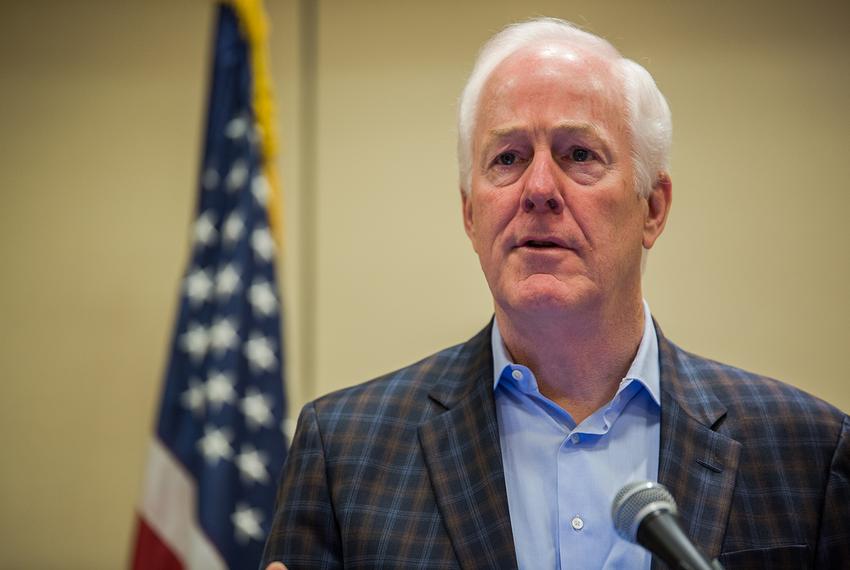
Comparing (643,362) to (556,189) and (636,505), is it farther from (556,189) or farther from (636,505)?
(636,505)

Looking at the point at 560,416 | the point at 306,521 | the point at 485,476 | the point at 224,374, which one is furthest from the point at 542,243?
the point at 224,374

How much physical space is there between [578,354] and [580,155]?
377mm

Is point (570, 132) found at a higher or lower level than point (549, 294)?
higher

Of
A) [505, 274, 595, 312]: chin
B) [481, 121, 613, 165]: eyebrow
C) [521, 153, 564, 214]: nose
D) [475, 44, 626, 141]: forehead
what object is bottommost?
[505, 274, 595, 312]: chin

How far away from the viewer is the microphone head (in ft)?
3.53

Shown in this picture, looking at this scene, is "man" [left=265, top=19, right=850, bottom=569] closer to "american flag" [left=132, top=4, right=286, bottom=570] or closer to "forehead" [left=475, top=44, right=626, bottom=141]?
"forehead" [left=475, top=44, right=626, bottom=141]

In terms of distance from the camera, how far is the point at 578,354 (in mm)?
1709

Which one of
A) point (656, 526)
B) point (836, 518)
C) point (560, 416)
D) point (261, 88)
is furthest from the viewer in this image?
point (261, 88)

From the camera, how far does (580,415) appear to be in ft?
5.59

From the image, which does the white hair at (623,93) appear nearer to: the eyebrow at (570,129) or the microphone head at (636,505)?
the eyebrow at (570,129)

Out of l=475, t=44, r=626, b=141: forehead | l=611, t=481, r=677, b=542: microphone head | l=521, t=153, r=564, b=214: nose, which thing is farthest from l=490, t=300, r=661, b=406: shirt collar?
l=611, t=481, r=677, b=542: microphone head

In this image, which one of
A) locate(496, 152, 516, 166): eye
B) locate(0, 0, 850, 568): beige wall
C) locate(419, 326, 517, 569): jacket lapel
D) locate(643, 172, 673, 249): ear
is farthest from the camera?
locate(0, 0, 850, 568): beige wall

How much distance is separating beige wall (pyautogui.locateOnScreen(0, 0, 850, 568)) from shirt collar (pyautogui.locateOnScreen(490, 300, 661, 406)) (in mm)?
1638

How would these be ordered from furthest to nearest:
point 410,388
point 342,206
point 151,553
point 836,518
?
point 342,206, point 151,553, point 410,388, point 836,518
